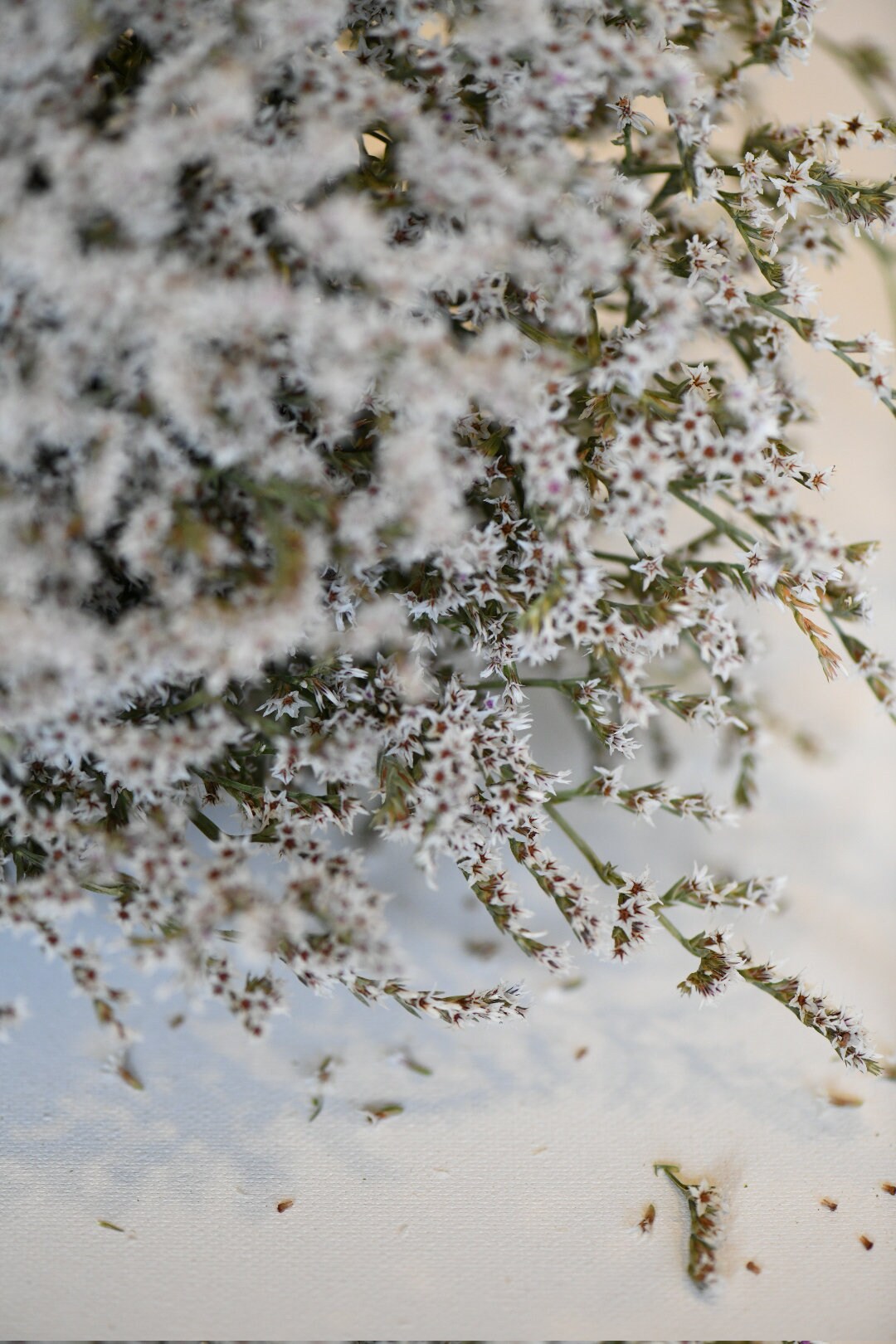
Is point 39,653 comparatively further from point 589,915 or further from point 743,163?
point 743,163

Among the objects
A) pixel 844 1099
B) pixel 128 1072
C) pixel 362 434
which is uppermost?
pixel 362 434

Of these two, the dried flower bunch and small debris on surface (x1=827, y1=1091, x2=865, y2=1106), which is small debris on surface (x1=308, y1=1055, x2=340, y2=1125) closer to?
the dried flower bunch

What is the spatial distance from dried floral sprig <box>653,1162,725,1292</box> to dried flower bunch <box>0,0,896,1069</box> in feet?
0.47

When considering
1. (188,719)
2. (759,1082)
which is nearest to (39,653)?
(188,719)

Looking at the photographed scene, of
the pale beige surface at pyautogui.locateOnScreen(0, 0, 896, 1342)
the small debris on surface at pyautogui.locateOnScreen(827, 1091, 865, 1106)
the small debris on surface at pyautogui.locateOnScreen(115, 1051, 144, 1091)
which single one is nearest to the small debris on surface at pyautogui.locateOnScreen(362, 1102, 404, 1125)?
the pale beige surface at pyautogui.locateOnScreen(0, 0, 896, 1342)

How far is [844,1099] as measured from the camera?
577 mm

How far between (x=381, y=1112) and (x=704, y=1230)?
186 mm

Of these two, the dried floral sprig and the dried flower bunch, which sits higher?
the dried flower bunch

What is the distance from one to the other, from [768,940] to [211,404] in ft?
1.63

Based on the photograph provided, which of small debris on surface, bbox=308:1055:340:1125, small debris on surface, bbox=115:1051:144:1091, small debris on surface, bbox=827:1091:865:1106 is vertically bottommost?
small debris on surface, bbox=115:1051:144:1091

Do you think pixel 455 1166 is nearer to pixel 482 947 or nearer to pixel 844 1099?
pixel 482 947

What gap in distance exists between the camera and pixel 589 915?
0.44 m

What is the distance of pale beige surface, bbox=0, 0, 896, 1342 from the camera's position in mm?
517

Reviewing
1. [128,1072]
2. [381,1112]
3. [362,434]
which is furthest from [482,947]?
[362,434]
